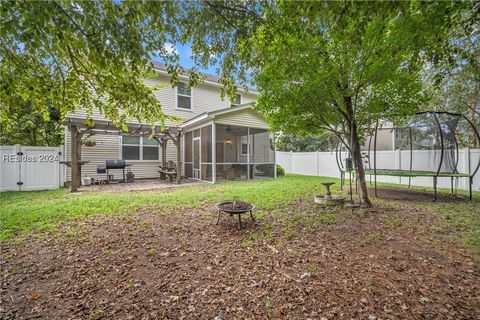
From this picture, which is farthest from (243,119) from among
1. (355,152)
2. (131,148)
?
(355,152)

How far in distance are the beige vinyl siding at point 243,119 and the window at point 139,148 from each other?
175 inches

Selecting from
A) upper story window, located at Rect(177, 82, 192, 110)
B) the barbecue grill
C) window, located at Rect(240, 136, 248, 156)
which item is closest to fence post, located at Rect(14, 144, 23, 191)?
the barbecue grill

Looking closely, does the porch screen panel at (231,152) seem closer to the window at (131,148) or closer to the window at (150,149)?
the window at (150,149)

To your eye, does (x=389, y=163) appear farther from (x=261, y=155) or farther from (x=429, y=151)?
(x=261, y=155)

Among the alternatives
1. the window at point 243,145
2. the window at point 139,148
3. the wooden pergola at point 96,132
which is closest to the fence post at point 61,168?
the wooden pergola at point 96,132

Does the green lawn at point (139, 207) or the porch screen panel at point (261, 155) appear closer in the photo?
the green lawn at point (139, 207)

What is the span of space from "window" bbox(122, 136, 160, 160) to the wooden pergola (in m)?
0.78

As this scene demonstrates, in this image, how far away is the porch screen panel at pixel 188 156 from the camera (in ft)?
42.3

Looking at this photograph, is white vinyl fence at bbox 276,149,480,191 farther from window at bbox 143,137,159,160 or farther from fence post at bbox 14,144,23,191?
fence post at bbox 14,144,23,191

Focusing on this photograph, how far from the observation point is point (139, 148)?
12.0 metres

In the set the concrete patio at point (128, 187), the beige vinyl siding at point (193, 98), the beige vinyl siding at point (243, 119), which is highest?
the beige vinyl siding at point (193, 98)

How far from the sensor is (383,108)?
564 cm

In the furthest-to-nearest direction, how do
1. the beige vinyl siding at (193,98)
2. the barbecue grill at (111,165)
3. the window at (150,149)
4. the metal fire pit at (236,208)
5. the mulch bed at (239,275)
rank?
the beige vinyl siding at (193,98), the window at (150,149), the barbecue grill at (111,165), the metal fire pit at (236,208), the mulch bed at (239,275)

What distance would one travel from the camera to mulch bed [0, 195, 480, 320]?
7.02 feet
